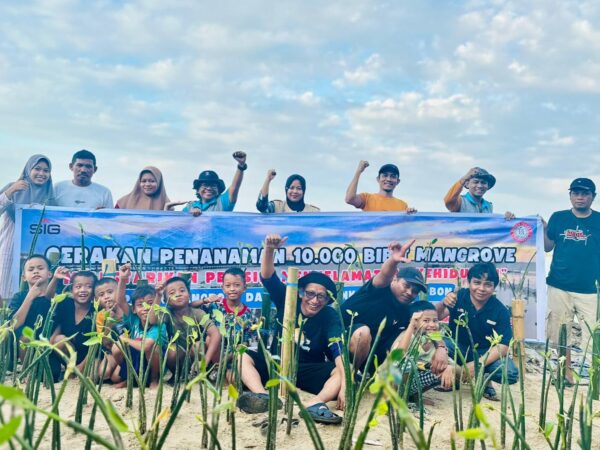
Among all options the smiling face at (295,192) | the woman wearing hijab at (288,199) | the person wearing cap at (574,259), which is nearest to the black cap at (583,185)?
the person wearing cap at (574,259)

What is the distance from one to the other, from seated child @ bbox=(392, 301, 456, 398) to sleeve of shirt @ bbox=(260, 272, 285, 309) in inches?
37.8

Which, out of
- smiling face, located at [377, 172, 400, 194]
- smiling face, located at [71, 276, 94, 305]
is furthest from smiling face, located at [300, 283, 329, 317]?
smiling face, located at [71, 276, 94, 305]

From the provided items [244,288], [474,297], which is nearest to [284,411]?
[244,288]

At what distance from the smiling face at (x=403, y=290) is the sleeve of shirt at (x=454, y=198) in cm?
103

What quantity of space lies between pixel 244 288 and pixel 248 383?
3.50 ft

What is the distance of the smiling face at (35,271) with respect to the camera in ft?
14.4

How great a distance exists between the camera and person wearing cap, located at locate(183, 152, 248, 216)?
4.84 metres

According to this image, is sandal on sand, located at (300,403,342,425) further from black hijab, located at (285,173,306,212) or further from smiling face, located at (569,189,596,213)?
smiling face, located at (569,189,596,213)

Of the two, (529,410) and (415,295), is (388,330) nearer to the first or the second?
(415,295)

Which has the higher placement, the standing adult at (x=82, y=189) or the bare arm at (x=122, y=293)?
the standing adult at (x=82, y=189)

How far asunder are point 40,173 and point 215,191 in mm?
1511

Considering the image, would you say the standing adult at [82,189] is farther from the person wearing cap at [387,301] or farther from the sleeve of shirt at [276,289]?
the person wearing cap at [387,301]

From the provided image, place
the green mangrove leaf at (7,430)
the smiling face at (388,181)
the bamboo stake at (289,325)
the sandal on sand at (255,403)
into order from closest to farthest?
the green mangrove leaf at (7,430) < the sandal on sand at (255,403) < the bamboo stake at (289,325) < the smiling face at (388,181)

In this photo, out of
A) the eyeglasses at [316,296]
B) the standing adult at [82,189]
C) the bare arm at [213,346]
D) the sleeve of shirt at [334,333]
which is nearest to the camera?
the sleeve of shirt at [334,333]
